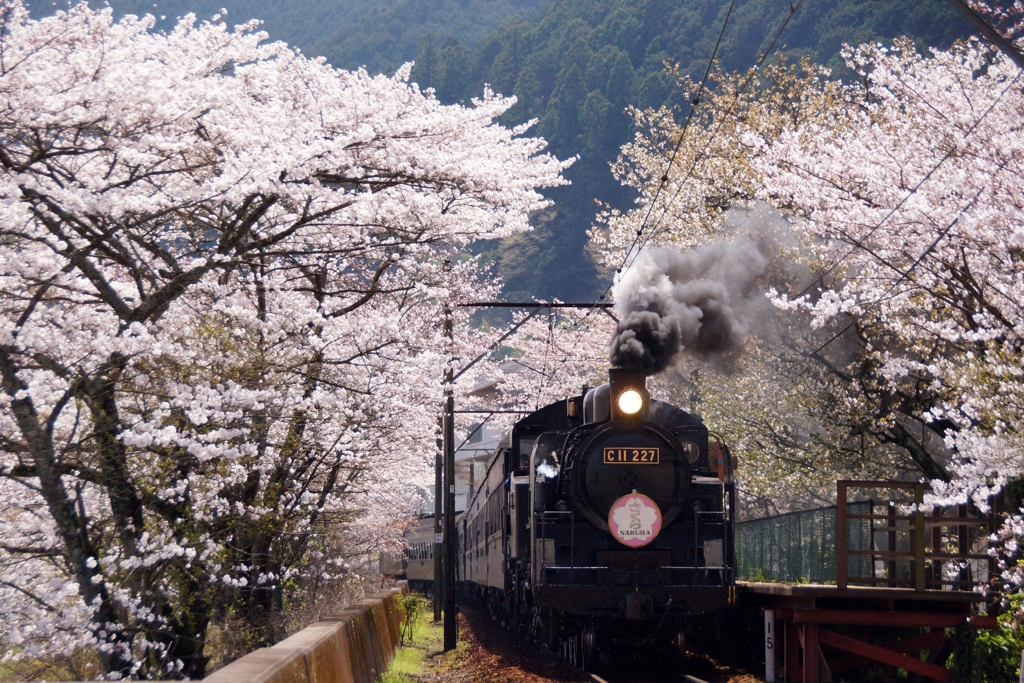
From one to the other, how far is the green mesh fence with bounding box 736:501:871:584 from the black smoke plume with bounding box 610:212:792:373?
2.72 metres

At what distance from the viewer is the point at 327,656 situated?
24.5 feet

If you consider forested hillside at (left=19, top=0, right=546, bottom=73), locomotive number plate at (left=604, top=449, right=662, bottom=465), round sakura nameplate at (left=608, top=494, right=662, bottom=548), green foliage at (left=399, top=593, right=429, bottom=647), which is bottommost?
green foliage at (left=399, top=593, right=429, bottom=647)

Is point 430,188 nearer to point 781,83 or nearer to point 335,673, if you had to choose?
point 335,673

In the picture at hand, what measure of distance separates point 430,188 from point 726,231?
45.3 ft

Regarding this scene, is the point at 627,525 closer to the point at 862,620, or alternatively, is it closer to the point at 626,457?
the point at 626,457

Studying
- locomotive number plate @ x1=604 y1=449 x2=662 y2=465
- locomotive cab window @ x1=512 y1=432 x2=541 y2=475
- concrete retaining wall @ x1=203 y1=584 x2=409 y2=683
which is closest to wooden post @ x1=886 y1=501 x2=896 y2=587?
locomotive number plate @ x1=604 y1=449 x2=662 y2=465

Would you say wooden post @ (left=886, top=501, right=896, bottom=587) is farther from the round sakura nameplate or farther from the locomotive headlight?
the locomotive headlight

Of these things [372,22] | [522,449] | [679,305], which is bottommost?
[522,449]

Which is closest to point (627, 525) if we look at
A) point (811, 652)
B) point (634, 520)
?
point (634, 520)

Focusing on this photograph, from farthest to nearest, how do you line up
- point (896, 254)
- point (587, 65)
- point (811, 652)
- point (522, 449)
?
point (587, 65), point (896, 254), point (522, 449), point (811, 652)

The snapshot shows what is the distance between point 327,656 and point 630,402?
4759mm

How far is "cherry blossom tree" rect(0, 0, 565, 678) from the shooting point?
26.4 feet

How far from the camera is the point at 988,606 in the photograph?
34.8 feet

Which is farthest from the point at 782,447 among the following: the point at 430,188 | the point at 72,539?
the point at 72,539
